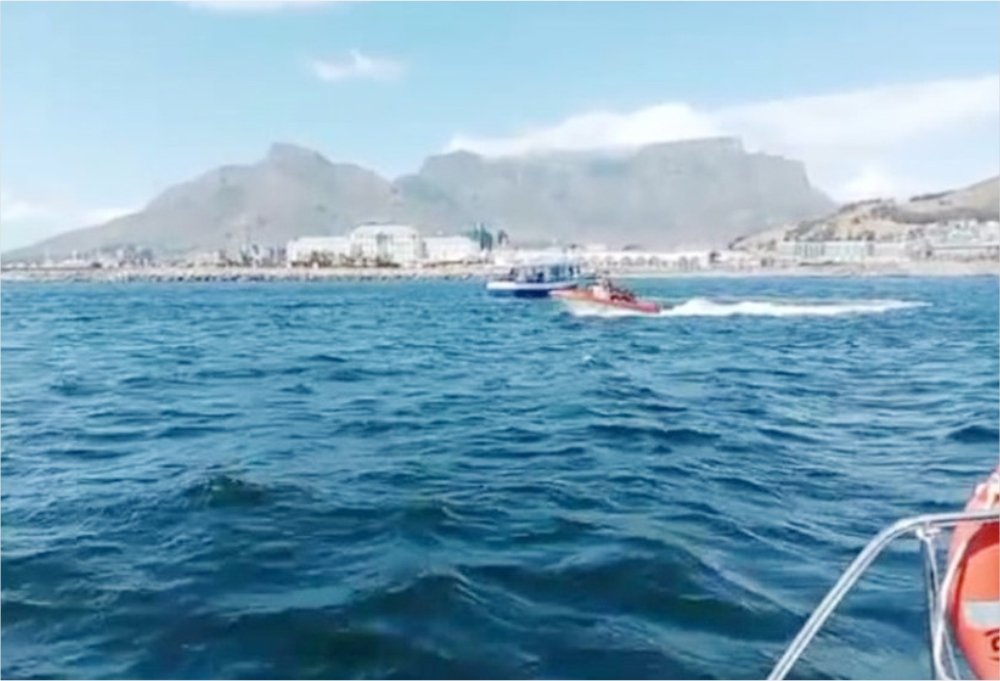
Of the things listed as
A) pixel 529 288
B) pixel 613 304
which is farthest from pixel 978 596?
pixel 529 288

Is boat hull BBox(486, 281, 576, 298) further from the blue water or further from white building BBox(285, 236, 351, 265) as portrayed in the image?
white building BBox(285, 236, 351, 265)

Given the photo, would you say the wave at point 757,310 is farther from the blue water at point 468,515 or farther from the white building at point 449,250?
the white building at point 449,250

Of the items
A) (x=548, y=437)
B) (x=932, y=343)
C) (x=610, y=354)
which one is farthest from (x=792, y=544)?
(x=932, y=343)

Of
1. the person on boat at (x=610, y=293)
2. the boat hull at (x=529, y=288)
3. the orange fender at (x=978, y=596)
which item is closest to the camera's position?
the orange fender at (x=978, y=596)

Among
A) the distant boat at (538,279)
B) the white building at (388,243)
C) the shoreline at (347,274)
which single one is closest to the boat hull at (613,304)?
the distant boat at (538,279)

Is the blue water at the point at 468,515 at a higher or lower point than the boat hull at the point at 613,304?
higher

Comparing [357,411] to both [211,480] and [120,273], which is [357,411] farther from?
[120,273]

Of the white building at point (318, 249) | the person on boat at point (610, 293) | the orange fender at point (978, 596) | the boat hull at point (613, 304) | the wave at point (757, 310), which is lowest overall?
the wave at point (757, 310)
